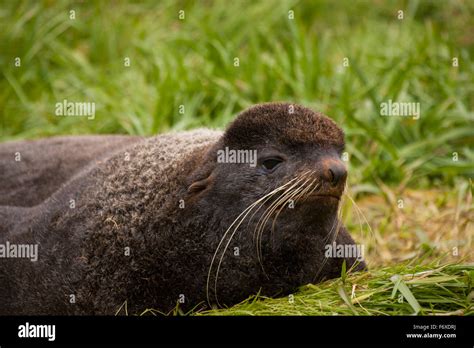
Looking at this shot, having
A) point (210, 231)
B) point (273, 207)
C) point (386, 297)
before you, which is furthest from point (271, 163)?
point (386, 297)

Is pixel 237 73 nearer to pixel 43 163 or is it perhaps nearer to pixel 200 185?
pixel 43 163

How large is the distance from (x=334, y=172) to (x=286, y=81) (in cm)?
470

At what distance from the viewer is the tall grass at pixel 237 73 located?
8578 mm

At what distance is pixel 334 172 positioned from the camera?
14.7 ft

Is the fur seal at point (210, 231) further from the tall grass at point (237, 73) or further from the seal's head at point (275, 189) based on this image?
the tall grass at point (237, 73)

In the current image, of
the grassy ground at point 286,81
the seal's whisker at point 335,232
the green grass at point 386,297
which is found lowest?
the green grass at point 386,297

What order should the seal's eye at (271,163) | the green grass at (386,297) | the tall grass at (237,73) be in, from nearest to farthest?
the green grass at (386,297) < the seal's eye at (271,163) < the tall grass at (237,73)

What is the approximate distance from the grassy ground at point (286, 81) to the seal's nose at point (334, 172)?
183 cm

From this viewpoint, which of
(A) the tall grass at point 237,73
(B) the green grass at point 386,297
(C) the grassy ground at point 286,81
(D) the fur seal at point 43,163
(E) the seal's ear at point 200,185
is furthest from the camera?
(A) the tall grass at point 237,73

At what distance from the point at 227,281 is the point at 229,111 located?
4.10 metres

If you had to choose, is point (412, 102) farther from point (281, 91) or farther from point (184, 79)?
point (184, 79)

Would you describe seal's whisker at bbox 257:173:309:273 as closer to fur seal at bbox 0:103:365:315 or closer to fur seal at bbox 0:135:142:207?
fur seal at bbox 0:103:365:315

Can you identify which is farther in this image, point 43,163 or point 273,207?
point 43,163

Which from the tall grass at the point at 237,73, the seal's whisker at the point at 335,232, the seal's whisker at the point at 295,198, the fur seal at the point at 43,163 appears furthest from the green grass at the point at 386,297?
the tall grass at the point at 237,73
